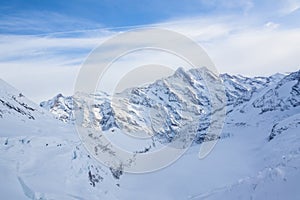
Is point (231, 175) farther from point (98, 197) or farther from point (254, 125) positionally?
point (254, 125)

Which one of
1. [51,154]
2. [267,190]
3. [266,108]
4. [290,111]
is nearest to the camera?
[267,190]

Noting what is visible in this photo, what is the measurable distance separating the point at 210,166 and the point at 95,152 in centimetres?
2891

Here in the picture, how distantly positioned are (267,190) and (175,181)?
121ft

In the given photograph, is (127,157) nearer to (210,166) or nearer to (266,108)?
(210,166)

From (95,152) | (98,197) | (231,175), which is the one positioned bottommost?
(231,175)

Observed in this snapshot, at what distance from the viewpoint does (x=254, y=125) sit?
166 metres

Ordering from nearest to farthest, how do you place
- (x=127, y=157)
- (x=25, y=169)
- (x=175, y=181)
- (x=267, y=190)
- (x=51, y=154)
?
1. (x=267, y=190)
2. (x=25, y=169)
3. (x=51, y=154)
4. (x=175, y=181)
5. (x=127, y=157)

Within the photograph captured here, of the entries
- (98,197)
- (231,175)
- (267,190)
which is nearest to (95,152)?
(98,197)

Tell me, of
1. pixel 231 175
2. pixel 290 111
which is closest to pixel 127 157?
pixel 231 175

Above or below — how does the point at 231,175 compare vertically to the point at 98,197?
Answer: below

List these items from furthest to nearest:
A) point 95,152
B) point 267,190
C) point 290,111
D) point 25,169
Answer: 1. point 290,111
2. point 95,152
3. point 25,169
4. point 267,190

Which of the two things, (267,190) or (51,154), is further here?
(51,154)

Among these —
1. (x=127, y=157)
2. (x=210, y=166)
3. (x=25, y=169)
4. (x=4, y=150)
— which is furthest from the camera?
(x=210, y=166)

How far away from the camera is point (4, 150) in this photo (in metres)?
29.2
